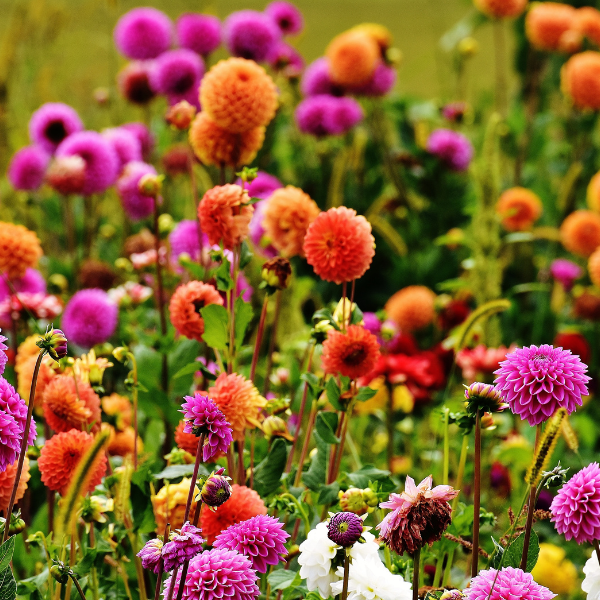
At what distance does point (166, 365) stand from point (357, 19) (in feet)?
22.3

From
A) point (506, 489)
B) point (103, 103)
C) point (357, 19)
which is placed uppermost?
point (357, 19)

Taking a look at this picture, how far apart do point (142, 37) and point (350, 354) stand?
5.48 ft

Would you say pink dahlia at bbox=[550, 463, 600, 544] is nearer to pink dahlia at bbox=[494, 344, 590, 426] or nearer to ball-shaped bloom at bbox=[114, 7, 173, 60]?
A: pink dahlia at bbox=[494, 344, 590, 426]

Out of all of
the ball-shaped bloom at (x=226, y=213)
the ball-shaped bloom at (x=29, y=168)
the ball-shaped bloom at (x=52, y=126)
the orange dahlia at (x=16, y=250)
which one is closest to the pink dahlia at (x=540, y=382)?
the ball-shaped bloom at (x=226, y=213)

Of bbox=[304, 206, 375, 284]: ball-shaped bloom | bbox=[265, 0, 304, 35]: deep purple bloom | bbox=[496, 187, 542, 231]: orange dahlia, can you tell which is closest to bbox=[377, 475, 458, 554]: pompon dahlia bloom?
bbox=[304, 206, 375, 284]: ball-shaped bloom

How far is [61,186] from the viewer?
5.00 ft

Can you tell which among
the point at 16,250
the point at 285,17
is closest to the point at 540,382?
the point at 16,250

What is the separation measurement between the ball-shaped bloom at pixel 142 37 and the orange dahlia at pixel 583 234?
1182mm

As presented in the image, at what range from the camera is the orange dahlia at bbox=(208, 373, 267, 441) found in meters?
0.64

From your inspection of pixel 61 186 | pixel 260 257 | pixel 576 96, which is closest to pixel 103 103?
pixel 61 186

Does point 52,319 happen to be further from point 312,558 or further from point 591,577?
point 591,577

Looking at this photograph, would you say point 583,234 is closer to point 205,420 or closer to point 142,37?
point 142,37

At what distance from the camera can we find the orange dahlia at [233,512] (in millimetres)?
631

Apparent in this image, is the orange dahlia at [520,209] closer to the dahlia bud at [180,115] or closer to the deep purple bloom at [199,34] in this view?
the deep purple bloom at [199,34]
